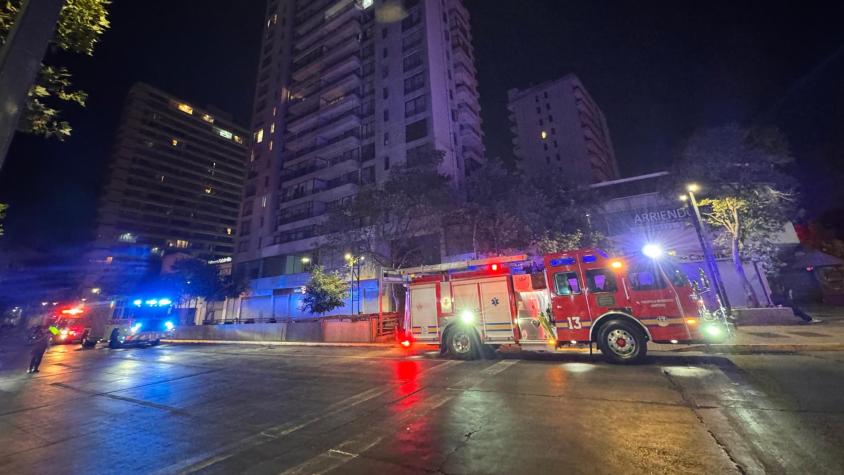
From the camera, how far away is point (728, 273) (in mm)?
22828

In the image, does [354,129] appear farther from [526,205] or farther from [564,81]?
[564,81]

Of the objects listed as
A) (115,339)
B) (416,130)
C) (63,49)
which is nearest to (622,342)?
(63,49)

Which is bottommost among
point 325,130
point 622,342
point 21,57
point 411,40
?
Answer: point 622,342

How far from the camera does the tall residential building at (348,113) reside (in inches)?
1598

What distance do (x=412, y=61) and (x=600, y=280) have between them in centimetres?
4134

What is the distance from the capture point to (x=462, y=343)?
36.1 feet

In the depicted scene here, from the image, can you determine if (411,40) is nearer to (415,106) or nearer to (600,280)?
(415,106)

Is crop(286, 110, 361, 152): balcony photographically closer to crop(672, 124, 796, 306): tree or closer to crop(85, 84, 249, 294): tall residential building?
crop(672, 124, 796, 306): tree

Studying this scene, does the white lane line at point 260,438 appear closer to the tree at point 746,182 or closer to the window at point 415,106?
the tree at point 746,182

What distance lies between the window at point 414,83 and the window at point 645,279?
3719 cm

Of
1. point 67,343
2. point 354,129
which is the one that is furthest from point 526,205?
point 67,343

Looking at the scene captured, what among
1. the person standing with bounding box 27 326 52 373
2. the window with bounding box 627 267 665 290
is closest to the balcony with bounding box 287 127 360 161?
the person standing with bounding box 27 326 52 373

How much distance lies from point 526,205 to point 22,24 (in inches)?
823

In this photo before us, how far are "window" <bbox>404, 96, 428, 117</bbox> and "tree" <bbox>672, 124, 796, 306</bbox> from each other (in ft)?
91.1
